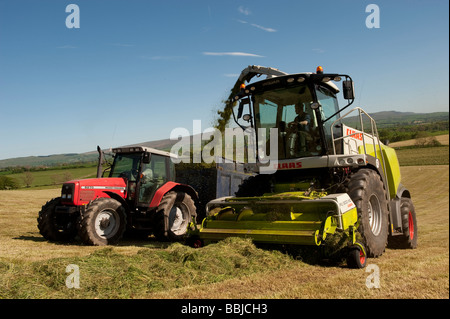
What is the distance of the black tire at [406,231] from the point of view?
7.47 metres

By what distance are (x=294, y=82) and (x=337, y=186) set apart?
1.92m

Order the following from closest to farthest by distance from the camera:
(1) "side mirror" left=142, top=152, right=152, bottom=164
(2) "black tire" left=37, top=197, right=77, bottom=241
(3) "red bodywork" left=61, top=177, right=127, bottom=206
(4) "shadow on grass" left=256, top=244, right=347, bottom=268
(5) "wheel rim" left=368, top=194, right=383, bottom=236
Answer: (4) "shadow on grass" left=256, top=244, right=347, bottom=268 → (5) "wheel rim" left=368, top=194, right=383, bottom=236 → (3) "red bodywork" left=61, top=177, right=127, bottom=206 → (2) "black tire" left=37, top=197, right=77, bottom=241 → (1) "side mirror" left=142, top=152, right=152, bottom=164

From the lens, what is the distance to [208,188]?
9.72 m

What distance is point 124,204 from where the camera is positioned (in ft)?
27.5

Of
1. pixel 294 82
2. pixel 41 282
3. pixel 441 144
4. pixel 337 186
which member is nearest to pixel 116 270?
pixel 41 282

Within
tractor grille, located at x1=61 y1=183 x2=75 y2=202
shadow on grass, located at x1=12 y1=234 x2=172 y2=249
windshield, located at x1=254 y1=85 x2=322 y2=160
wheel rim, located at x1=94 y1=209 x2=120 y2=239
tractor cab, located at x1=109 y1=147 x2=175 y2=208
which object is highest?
windshield, located at x1=254 y1=85 x2=322 y2=160

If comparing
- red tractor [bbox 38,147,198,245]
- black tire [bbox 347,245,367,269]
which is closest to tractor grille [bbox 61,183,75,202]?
red tractor [bbox 38,147,198,245]

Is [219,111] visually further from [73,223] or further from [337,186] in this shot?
→ [337,186]

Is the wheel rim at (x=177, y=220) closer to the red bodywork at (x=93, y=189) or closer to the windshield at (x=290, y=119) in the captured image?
the red bodywork at (x=93, y=189)

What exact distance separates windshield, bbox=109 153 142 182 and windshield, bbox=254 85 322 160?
3.37 m

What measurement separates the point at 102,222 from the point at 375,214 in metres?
5.36

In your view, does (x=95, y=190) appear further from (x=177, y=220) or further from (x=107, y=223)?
(x=177, y=220)

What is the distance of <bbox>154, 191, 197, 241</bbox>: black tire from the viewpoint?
8462 mm

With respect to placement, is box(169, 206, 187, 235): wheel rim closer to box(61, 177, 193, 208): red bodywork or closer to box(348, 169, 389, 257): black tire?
box(61, 177, 193, 208): red bodywork
